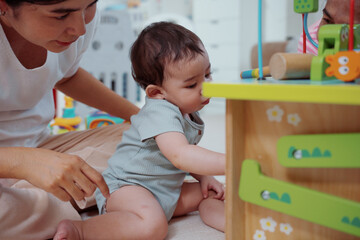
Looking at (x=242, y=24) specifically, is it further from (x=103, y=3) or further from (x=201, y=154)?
(x=201, y=154)

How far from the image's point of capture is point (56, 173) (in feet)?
2.48

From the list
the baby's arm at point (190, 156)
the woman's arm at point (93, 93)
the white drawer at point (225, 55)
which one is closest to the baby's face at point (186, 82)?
the baby's arm at point (190, 156)

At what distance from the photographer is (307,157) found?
621 millimetres

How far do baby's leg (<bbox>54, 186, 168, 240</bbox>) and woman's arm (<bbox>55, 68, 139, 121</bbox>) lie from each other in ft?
1.53

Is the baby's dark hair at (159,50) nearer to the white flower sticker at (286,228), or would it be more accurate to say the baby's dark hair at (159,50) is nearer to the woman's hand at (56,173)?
the woman's hand at (56,173)

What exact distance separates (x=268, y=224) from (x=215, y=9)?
→ 3.45m

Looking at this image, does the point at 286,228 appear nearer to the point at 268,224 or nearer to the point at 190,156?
the point at 268,224

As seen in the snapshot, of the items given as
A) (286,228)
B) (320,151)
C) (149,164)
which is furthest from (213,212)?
(320,151)

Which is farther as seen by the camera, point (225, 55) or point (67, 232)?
point (225, 55)

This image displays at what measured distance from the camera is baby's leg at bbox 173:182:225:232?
0.98 m

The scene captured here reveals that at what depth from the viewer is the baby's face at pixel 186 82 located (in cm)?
90

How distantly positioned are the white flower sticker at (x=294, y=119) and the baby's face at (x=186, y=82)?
297mm

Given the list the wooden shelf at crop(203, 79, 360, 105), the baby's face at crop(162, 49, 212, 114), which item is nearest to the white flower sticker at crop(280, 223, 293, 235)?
the wooden shelf at crop(203, 79, 360, 105)

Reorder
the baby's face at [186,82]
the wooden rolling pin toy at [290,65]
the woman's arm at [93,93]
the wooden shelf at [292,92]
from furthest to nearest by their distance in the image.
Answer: the woman's arm at [93,93] → the baby's face at [186,82] → the wooden rolling pin toy at [290,65] → the wooden shelf at [292,92]
